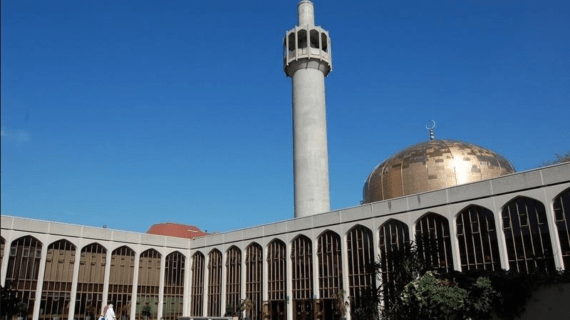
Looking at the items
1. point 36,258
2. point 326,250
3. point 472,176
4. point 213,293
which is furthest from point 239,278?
point 472,176

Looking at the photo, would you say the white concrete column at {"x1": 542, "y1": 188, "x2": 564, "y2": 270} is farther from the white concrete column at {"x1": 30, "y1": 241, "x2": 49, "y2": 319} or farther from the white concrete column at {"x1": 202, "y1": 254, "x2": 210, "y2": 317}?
the white concrete column at {"x1": 30, "y1": 241, "x2": 49, "y2": 319}

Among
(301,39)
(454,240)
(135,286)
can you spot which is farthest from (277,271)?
(301,39)

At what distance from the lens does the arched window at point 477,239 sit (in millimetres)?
27875

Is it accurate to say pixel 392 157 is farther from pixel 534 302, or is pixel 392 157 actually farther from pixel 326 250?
pixel 534 302

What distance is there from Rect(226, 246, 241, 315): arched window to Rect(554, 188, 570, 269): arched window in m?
23.8

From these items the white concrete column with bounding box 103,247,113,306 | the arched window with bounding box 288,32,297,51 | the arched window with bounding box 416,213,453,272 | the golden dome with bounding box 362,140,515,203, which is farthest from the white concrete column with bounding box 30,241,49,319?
the arched window with bounding box 416,213,453,272

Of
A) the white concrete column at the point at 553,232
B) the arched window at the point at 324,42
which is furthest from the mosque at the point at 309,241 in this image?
the arched window at the point at 324,42

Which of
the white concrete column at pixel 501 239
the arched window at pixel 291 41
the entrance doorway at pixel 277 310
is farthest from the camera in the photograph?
the arched window at pixel 291 41

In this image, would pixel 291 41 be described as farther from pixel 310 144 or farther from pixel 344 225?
pixel 344 225

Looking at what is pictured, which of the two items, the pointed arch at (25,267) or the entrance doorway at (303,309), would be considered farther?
the entrance doorway at (303,309)

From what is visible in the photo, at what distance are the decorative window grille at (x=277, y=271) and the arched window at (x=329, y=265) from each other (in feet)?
11.2

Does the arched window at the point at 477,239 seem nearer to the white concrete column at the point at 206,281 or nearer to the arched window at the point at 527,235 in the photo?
the arched window at the point at 527,235

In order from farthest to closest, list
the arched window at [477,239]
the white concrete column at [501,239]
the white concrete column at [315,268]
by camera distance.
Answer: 1. the white concrete column at [315,268]
2. the arched window at [477,239]
3. the white concrete column at [501,239]

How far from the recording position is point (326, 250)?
117 feet
